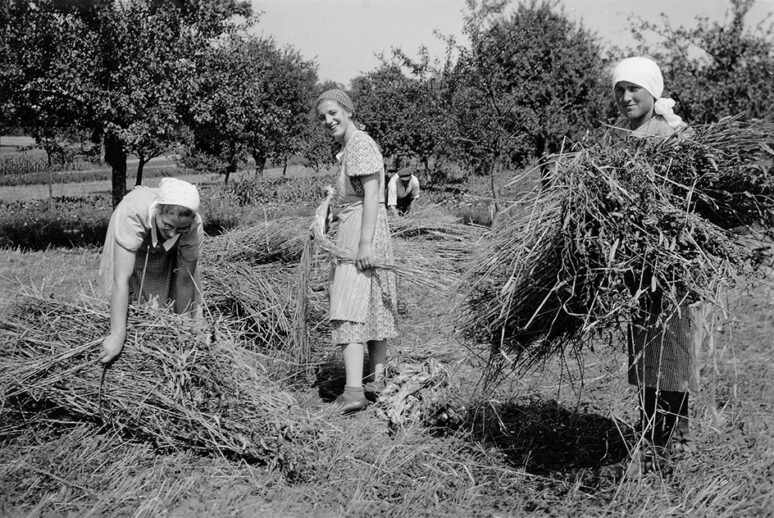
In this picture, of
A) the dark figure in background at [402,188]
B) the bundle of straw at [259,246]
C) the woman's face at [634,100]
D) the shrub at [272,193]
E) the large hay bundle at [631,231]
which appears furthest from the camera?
the shrub at [272,193]

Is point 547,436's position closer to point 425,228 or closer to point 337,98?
point 337,98

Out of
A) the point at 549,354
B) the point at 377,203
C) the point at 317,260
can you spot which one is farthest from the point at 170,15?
the point at 549,354

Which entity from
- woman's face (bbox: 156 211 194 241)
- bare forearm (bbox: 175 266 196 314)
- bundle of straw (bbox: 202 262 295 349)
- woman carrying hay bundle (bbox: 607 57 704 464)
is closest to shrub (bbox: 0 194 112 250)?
bundle of straw (bbox: 202 262 295 349)

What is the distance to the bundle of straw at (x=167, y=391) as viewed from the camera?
8.97ft

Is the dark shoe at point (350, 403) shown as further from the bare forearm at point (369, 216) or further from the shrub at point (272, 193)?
the shrub at point (272, 193)

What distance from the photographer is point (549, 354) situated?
274 centimetres

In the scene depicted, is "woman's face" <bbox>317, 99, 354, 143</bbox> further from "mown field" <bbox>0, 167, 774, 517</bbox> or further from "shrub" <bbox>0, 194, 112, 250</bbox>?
"shrub" <bbox>0, 194, 112, 250</bbox>

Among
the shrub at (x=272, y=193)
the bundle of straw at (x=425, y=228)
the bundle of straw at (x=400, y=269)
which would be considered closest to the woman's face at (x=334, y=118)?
the bundle of straw at (x=400, y=269)

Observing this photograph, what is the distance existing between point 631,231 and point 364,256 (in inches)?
59.9

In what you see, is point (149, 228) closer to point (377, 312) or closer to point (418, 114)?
point (377, 312)

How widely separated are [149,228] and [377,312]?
4.03 feet

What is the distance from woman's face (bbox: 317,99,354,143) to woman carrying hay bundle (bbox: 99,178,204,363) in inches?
32.7

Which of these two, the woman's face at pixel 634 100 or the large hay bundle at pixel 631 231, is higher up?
the woman's face at pixel 634 100

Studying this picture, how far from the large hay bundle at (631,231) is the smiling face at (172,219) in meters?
1.33
